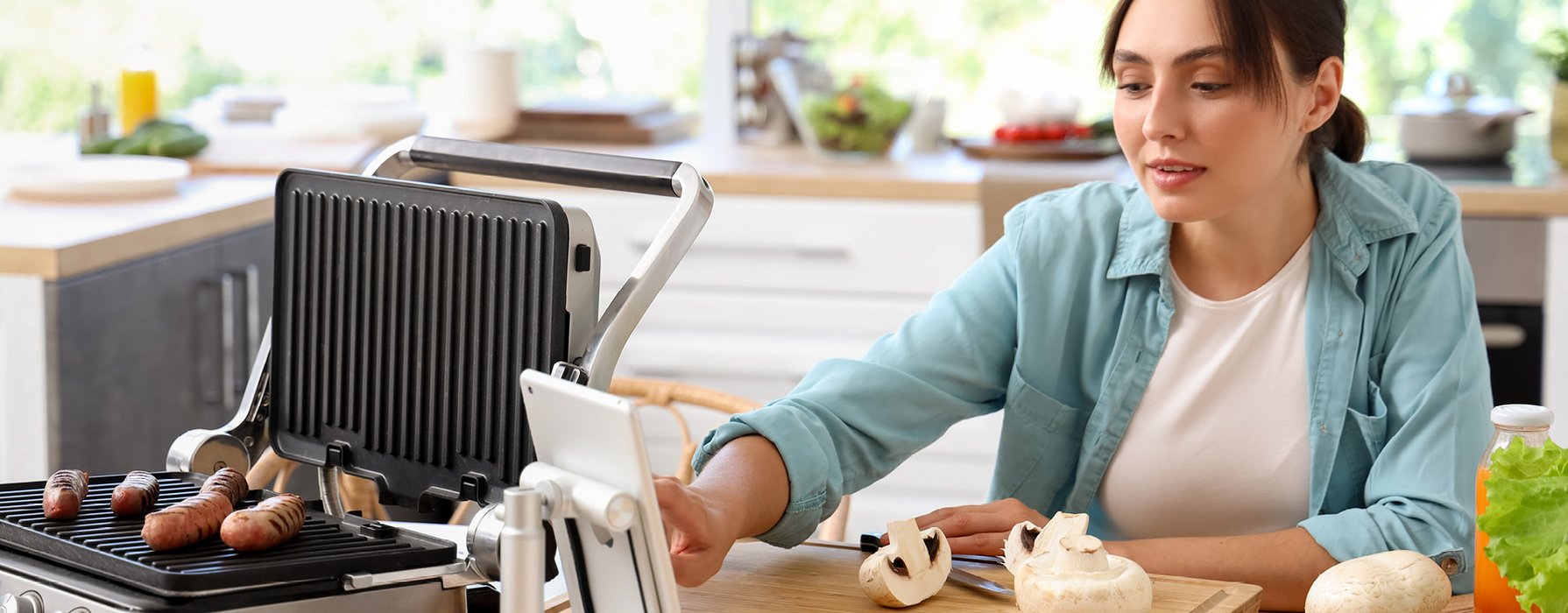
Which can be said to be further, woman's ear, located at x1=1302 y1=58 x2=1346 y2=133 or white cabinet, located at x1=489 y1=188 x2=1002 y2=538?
white cabinet, located at x1=489 y1=188 x2=1002 y2=538

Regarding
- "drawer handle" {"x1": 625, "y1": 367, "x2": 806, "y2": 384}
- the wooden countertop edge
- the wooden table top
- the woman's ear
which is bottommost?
"drawer handle" {"x1": 625, "y1": 367, "x2": 806, "y2": 384}

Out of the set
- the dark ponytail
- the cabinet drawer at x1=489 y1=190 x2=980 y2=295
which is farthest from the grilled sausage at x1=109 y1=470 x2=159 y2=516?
the cabinet drawer at x1=489 y1=190 x2=980 y2=295

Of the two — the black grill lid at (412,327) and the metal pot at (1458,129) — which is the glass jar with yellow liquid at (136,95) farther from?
the metal pot at (1458,129)

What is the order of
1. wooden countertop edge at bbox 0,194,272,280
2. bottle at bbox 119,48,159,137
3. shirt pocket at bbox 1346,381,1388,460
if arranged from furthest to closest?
bottle at bbox 119,48,159,137, wooden countertop edge at bbox 0,194,272,280, shirt pocket at bbox 1346,381,1388,460

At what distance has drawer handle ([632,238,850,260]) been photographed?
9.07 ft

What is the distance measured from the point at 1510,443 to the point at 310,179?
0.81m

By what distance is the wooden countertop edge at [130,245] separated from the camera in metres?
2.07

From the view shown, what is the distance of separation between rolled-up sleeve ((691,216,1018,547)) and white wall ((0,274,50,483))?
1.22m

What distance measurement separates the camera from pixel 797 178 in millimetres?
2740

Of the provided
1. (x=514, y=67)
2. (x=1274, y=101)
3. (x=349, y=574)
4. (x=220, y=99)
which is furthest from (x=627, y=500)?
(x=220, y=99)

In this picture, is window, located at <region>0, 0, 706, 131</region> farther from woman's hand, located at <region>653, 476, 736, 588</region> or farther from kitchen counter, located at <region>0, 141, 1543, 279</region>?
woman's hand, located at <region>653, 476, 736, 588</region>

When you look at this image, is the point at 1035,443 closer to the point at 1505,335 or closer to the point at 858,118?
the point at 1505,335

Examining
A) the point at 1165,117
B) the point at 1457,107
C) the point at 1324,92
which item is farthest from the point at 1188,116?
the point at 1457,107

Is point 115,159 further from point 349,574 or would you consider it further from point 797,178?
point 349,574
